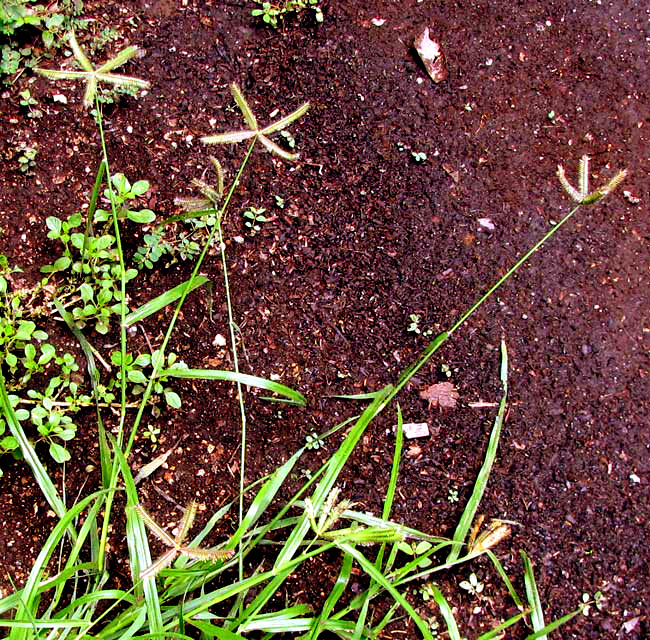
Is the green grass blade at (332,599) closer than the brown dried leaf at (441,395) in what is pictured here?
Yes

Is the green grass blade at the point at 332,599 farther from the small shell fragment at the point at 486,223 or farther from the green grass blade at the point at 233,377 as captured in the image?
the small shell fragment at the point at 486,223

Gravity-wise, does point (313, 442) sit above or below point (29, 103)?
below

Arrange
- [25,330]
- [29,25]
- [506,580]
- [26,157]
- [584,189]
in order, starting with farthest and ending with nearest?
[29,25] → [26,157] → [25,330] → [506,580] → [584,189]

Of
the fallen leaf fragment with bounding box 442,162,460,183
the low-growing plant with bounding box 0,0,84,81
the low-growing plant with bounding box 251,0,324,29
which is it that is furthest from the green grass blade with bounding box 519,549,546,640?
the low-growing plant with bounding box 0,0,84,81

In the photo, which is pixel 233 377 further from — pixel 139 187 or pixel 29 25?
pixel 29 25

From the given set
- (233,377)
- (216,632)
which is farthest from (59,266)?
(216,632)

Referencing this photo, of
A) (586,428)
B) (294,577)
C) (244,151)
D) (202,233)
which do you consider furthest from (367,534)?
(244,151)

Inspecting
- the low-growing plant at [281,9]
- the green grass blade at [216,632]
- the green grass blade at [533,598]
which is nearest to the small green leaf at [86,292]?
the green grass blade at [216,632]
